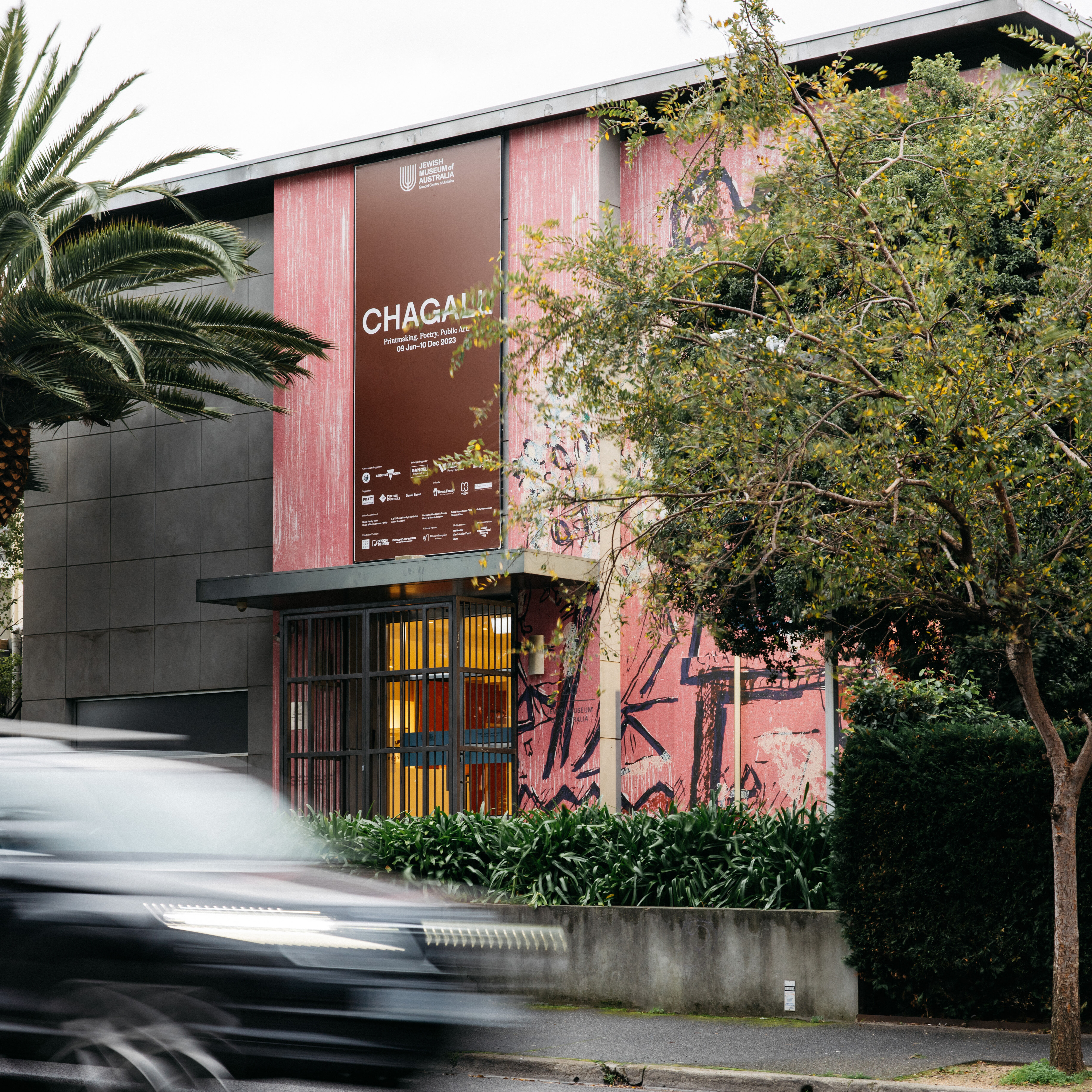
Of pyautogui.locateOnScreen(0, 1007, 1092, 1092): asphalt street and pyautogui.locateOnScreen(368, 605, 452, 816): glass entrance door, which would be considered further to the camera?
pyautogui.locateOnScreen(368, 605, 452, 816): glass entrance door

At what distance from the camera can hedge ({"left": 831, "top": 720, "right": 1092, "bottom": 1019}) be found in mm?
9719

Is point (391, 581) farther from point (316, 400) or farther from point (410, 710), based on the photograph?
point (316, 400)

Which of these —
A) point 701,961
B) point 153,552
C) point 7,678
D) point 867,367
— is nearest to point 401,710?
point 153,552

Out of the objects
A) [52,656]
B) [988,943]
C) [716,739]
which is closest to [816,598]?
[988,943]

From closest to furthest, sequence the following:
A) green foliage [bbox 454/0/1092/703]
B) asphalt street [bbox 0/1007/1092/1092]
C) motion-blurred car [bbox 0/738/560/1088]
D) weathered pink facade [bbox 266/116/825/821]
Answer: motion-blurred car [bbox 0/738/560/1088], green foliage [bbox 454/0/1092/703], asphalt street [bbox 0/1007/1092/1092], weathered pink facade [bbox 266/116/825/821]

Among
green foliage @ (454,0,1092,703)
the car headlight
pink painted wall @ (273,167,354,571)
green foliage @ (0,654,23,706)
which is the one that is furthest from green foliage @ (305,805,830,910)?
green foliage @ (0,654,23,706)

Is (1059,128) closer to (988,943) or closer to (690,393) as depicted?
(690,393)

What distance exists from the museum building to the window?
35 millimetres

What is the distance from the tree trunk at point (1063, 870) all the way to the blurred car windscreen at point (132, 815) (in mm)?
4483

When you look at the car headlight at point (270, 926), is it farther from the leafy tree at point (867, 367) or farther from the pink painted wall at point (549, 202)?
the pink painted wall at point (549, 202)

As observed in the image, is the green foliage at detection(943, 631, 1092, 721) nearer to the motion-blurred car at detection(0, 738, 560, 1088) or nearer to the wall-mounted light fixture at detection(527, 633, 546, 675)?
the motion-blurred car at detection(0, 738, 560, 1088)

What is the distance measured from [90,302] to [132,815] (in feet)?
43.5

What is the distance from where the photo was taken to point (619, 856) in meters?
11.8

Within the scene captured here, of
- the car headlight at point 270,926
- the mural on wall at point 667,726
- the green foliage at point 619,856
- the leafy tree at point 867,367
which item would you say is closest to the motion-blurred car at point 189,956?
the car headlight at point 270,926
